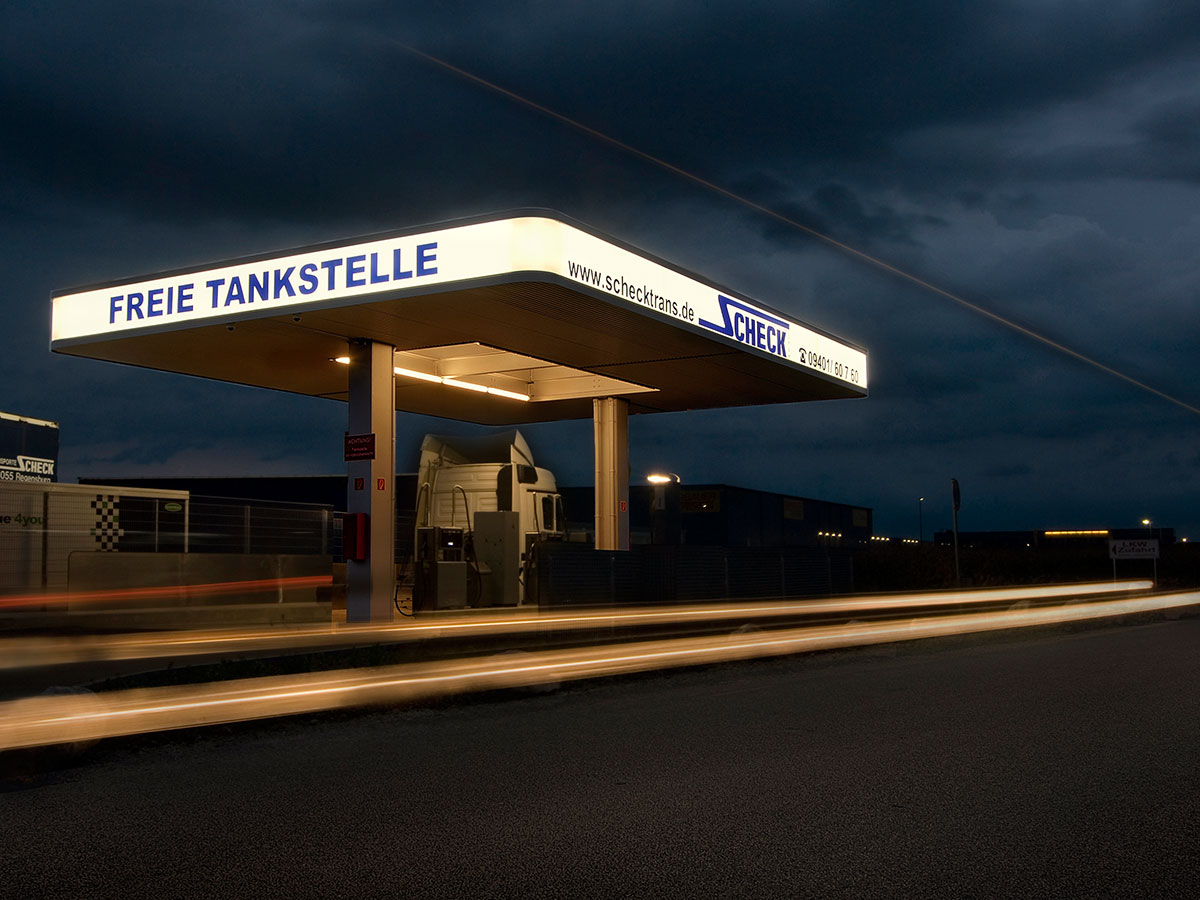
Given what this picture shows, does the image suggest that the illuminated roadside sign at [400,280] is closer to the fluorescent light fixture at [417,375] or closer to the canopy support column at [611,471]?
the fluorescent light fixture at [417,375]

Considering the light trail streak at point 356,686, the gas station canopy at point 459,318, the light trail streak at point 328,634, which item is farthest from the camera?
the gas station canopy at point 459,318

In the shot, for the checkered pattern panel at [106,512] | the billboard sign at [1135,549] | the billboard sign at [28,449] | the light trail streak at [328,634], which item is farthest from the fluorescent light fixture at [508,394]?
the billboard sign at [1135,549]

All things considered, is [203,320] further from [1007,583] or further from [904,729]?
[1007,583]

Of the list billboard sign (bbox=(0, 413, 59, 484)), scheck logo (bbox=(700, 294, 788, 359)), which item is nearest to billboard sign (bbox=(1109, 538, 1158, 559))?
scheck logo (bbox=(700, 294, 788, 359))

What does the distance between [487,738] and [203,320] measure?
33.1 ft

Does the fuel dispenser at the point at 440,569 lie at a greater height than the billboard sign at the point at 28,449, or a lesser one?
lesser

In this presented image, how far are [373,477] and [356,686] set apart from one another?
305 inches

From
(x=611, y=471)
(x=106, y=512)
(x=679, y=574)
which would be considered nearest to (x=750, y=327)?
(x=679, y=574)

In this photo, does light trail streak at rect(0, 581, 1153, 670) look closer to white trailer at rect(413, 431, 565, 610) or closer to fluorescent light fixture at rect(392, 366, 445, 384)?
white trailer at rect(413, 431, 565, 610)

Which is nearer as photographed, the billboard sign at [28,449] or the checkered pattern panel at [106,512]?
the checkered pattern panel at [106,512]

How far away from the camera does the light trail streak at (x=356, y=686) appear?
771cm

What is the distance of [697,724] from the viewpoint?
9875mm

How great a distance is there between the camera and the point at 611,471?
987 inches

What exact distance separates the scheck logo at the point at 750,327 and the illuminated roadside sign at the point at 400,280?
1.6 inches
